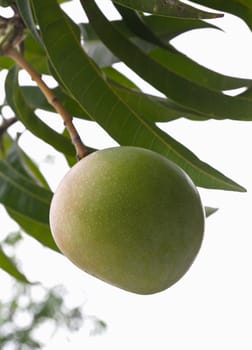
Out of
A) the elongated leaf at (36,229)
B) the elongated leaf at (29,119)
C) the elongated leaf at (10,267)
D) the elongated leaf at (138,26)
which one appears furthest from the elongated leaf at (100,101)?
the elongated leaf at (10,267)

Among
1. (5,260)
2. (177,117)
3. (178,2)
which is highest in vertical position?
(178,2)

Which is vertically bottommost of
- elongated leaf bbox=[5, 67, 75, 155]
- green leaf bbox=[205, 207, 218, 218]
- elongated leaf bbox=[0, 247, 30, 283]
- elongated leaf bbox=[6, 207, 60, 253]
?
elongated leaf bbox=[0, 247, 30, 283]

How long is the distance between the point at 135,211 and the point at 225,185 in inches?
10.6

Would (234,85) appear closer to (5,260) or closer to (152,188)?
(152,188)

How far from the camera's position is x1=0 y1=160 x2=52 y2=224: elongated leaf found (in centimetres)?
138

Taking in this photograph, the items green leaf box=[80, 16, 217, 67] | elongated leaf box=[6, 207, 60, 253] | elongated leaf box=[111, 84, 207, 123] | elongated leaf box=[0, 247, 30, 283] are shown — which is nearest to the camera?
elongated leaf box=[111, 84, 207, 123]

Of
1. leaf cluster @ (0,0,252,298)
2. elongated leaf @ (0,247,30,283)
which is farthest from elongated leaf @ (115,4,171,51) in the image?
elongated leaf @ (0,247,30,283)

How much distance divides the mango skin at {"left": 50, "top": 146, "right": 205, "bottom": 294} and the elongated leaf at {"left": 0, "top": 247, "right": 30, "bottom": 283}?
0.71 metres

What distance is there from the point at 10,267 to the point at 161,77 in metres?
0.66

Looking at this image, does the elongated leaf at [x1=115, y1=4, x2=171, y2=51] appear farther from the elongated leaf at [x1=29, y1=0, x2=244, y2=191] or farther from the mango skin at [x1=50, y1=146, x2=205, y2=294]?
the mango skin at [x1=50, y1=146, x2=205, y2=294]

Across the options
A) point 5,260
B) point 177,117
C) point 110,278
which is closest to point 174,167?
point 110,278

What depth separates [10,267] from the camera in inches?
64.7

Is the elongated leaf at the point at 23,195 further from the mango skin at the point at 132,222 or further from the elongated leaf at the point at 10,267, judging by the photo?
the mango skin at the point at 132,222

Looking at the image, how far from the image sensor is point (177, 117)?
4.34 feet
